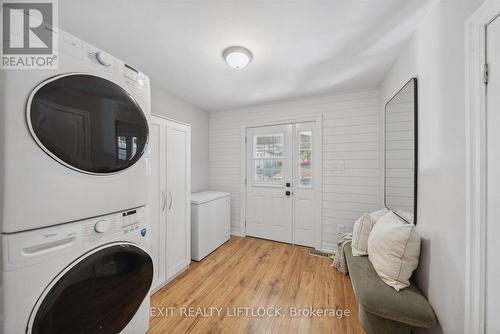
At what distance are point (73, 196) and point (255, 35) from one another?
1621 mm

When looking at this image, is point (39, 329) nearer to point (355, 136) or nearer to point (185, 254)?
point (185, 254)

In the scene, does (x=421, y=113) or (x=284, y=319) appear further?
(x=284, y=319)

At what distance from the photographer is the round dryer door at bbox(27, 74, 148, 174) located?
0.69 meters

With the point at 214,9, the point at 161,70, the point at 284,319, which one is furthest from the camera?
the point at 161,70

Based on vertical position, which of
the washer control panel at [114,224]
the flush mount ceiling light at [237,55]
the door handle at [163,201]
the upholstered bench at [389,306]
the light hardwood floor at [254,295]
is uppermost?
the flush mount ceiling light at [237,55]

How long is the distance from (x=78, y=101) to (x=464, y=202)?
74.3 inches

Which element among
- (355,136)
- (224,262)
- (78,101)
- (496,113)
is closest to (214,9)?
(78,101)

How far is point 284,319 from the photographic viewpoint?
5.16 ft

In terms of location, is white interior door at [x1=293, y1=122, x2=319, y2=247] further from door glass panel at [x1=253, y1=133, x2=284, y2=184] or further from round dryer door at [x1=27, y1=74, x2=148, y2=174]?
round dryer door at [x1=27, y1=74, x2=148, y2=174]

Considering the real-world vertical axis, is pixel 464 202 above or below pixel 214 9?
below

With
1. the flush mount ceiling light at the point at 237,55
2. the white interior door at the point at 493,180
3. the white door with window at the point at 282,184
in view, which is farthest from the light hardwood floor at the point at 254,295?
the flush mount ceiling light at the point at 237,55

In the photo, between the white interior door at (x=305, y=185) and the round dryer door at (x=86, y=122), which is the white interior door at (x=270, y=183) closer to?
the white interior door at (x=305, y=185)

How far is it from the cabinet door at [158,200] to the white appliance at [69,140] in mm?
832

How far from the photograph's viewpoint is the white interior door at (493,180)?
31.2 inches
